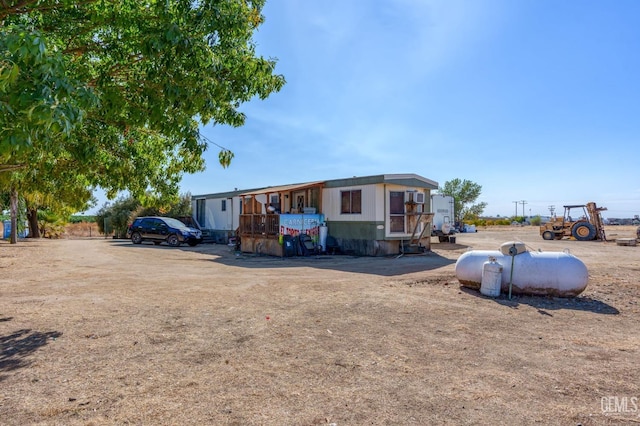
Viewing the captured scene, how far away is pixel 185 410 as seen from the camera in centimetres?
282

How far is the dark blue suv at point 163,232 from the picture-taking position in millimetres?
19984

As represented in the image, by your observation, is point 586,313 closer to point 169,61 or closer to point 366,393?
point 366,393

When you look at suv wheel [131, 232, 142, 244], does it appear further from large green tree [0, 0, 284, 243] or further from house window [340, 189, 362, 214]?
large green tree [0, 0, 284, 243]

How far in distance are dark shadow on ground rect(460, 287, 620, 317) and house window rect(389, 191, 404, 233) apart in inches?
314

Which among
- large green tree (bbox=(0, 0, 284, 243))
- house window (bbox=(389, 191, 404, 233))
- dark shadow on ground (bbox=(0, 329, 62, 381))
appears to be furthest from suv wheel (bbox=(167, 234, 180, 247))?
dark shadow on ground (bbox=(0, 329, 62, 381))

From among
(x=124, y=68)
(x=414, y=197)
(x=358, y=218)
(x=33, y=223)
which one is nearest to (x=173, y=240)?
(x=358, y=218)

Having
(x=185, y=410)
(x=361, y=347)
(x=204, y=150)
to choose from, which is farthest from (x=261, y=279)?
(x=185, y=410)

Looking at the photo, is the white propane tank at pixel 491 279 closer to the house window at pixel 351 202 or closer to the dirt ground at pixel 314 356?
the dirt ground at pixel 314 356

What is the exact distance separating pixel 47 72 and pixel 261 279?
637cm

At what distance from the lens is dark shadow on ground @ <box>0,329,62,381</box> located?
3.67 metres

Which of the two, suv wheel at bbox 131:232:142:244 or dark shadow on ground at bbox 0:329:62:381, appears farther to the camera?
suv wheel at bbox 131:232:142:244

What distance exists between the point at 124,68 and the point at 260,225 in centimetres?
1089

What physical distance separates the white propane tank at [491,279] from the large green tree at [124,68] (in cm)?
478

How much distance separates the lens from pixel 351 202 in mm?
15539
